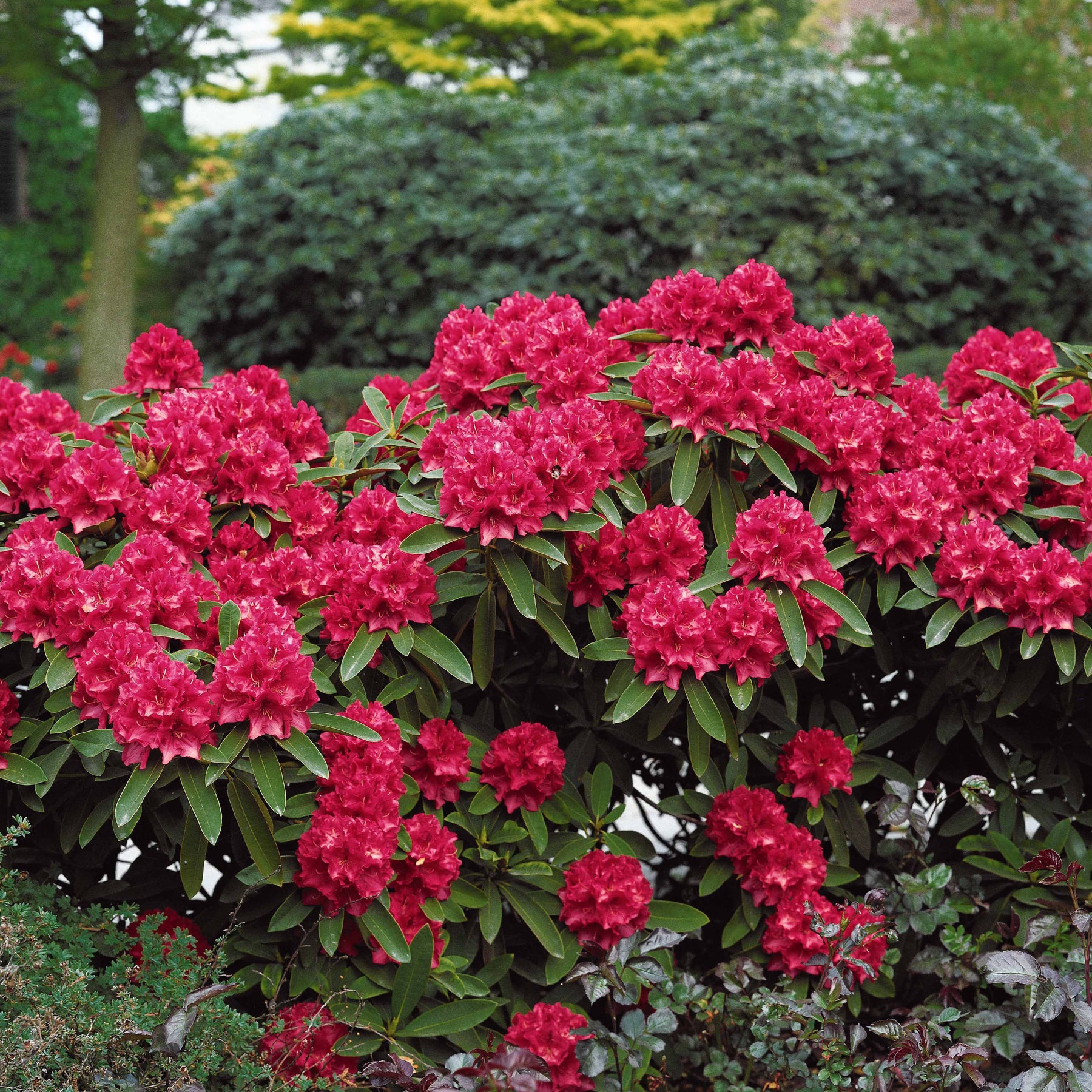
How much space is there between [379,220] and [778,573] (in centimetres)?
648

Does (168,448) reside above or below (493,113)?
below

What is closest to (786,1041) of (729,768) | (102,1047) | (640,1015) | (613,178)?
(640,1015)

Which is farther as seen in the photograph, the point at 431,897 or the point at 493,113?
the point at 493,113

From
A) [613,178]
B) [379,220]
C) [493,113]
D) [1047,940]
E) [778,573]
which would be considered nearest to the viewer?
[778,573]

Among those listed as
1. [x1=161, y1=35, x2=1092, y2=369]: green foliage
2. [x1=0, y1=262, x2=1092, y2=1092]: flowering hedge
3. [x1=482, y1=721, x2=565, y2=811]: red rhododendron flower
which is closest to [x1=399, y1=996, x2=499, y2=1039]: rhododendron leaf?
[x1=0, y1=262, x2=1092, y2=1092]: flowering hedge

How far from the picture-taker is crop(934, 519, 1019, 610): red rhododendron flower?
210 cm

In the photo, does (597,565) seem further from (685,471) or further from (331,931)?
(331,931)

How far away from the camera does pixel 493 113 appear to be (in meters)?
8.45

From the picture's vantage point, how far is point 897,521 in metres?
2.14

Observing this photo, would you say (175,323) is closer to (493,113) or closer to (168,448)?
(493,113)

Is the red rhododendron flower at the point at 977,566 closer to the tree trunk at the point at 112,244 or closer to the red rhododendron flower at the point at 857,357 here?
the red rhododendron flower at the point at 857,357

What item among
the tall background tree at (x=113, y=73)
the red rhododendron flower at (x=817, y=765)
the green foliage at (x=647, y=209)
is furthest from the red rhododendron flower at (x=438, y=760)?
the tall background tree at (x=113, y=73)

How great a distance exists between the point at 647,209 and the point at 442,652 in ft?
17.7

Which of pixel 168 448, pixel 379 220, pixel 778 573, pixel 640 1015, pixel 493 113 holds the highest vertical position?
pixel 493 113
